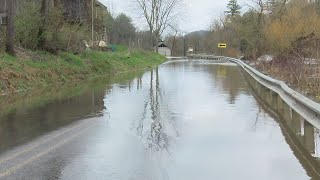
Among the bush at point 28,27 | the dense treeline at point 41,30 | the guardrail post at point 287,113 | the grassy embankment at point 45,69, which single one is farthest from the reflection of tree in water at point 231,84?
the bush at point 28,27

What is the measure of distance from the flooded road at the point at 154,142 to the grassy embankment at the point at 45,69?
527 cm

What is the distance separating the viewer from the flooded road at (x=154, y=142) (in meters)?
7.30

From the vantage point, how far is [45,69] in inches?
998

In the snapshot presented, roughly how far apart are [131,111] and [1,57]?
1117 cm

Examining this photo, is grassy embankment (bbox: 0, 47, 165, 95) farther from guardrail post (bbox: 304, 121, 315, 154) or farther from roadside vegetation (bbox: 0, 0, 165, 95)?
guardrail post (bbox: 304, 121, 315, 154)

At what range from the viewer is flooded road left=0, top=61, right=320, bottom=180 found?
7297 millimetres

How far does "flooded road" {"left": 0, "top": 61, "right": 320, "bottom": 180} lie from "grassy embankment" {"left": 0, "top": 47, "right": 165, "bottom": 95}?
17.3 ft

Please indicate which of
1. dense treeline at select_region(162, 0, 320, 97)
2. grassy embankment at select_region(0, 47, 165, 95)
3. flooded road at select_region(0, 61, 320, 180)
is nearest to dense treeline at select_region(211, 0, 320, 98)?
dense treeline at select_region(162, 0, 320, 97)

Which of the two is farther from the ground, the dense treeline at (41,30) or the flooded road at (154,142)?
the dense treeline at (41,30)

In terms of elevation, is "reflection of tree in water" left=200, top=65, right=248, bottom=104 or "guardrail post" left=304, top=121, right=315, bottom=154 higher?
"guardrail post" left=304, top=121, right=315, bottom=154

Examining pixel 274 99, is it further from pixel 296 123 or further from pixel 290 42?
pixel 290 42

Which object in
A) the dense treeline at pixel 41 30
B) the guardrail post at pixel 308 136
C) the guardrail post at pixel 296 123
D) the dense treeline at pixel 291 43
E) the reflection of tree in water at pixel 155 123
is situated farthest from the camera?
the dense treeline at pixel 41 30

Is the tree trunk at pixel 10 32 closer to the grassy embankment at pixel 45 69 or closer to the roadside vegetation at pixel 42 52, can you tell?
the roadside vegetation at pixel 42 52

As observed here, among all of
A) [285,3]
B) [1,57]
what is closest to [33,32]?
[1,57]
